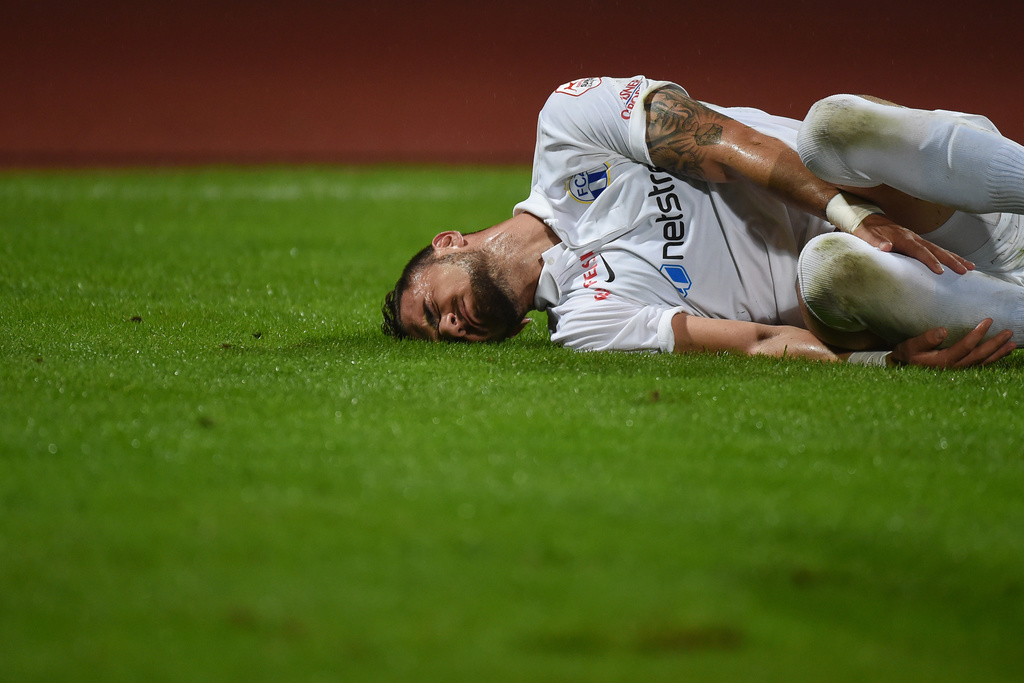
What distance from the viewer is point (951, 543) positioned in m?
1.33

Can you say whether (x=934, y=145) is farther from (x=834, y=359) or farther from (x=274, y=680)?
(x=274, y=680)

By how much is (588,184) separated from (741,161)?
0.46m

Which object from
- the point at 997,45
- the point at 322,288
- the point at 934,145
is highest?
the point at 997,45

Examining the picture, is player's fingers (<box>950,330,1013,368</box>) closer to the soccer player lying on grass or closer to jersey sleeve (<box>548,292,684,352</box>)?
the soccer player lying on grass

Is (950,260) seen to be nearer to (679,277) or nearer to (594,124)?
(679,277)

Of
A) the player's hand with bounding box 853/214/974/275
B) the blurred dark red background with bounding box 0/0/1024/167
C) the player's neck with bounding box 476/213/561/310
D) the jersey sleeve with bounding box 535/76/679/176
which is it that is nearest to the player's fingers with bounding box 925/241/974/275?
the player's hand with bounding box 853/214/974/275

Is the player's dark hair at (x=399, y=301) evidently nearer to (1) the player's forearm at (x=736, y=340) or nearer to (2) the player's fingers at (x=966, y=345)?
(1) the player's forearm at (x=736, y=340)

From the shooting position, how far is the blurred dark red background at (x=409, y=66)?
1120cm

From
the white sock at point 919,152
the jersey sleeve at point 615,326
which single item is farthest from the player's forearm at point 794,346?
the white sock at point 919,152

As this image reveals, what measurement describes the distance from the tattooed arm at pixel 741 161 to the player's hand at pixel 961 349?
0.16 m

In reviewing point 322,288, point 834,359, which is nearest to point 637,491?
point 834,359

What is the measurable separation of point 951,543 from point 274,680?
0.87 meters

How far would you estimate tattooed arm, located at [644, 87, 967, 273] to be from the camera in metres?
2.33

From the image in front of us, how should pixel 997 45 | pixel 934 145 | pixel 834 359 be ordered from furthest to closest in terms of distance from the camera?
1. pixel 997 45
2. pixel 834 359
3. pixel 934 145
